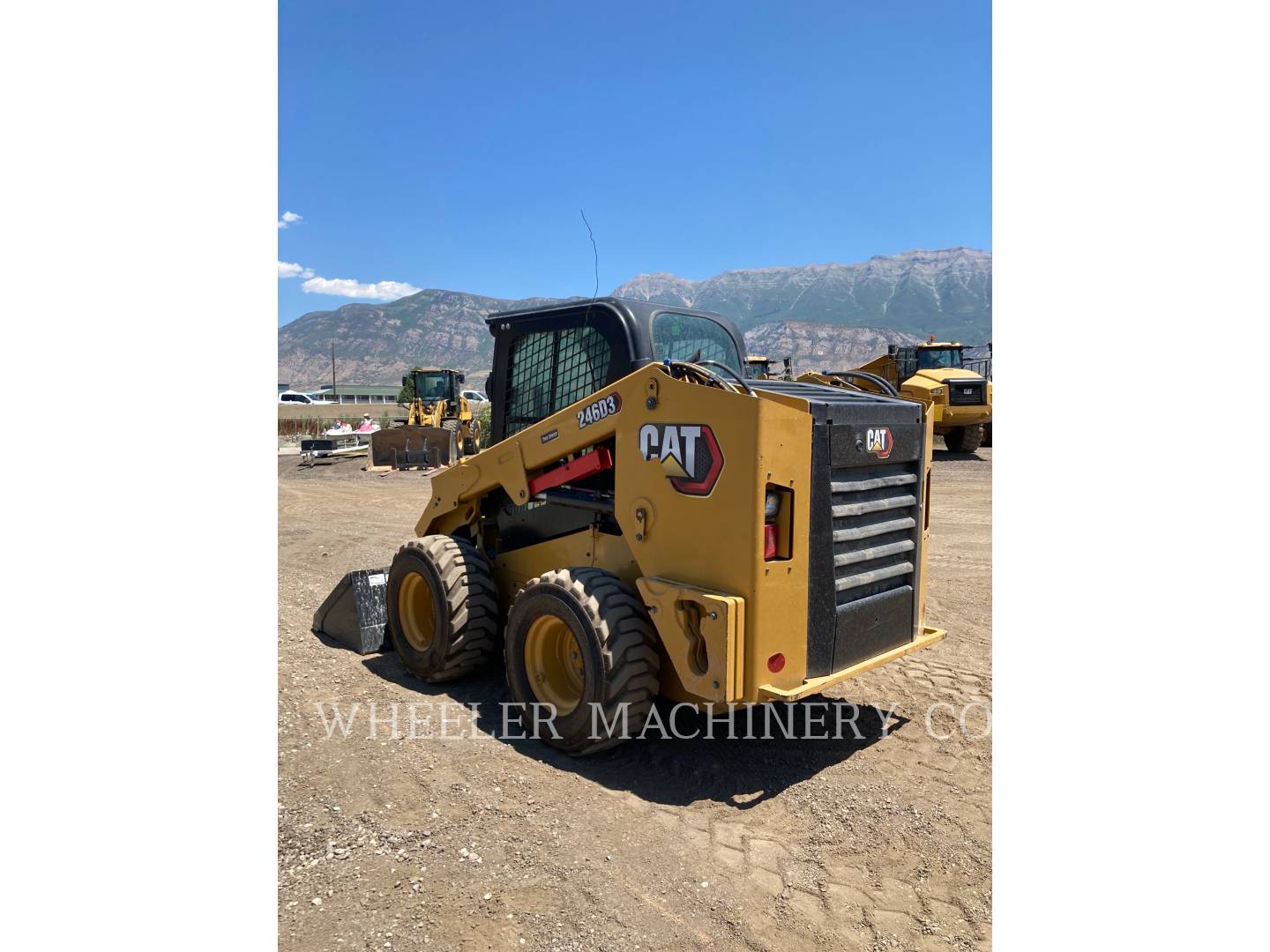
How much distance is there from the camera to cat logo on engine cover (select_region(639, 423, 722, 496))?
3383mm

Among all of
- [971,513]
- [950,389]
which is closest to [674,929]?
[971,513]

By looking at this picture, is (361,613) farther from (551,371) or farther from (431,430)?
(431,430)

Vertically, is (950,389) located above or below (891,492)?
above

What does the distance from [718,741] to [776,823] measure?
0.75 m

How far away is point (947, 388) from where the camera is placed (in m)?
17.3

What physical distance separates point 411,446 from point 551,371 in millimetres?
14839

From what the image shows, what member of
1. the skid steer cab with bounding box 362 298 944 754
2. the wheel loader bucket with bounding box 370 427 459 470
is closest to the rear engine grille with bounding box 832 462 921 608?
the skid steer cab with bounding box 362 298 944 754

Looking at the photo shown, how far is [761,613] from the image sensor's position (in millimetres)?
3273

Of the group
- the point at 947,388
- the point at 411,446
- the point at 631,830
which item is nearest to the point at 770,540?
the point at 631,830

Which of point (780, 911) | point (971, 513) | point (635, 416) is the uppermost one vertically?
point (635, 416)

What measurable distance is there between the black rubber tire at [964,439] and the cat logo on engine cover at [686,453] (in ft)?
52.7

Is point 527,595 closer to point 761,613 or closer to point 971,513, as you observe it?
point 761,613


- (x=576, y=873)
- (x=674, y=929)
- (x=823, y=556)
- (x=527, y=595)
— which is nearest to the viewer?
(x=674, y=929)

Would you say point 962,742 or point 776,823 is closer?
point 776,823
